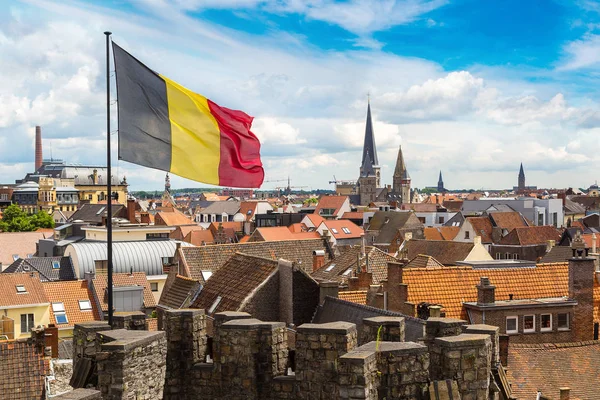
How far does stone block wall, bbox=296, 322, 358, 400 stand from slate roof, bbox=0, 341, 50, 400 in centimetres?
1087

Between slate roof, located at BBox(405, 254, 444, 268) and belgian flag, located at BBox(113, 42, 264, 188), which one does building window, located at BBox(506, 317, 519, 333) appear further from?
belgian flag, located at BBox(113, 42, 264, 188)

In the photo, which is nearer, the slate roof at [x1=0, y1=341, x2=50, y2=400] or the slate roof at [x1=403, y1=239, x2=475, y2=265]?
the slate roof at [x1=0, y1=341, x2=50, y2=400]

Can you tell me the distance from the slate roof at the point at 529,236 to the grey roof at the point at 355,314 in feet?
168

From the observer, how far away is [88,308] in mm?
37531

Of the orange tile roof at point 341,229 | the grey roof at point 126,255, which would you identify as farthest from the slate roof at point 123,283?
the orange tile roof at point 341,229

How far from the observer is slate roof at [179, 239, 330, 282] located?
32.0m

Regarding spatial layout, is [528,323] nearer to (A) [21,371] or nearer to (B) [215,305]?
(B) [215,305]

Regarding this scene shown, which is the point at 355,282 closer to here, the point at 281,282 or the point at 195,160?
the point at 281,282

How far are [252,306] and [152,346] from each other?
10.4 metres

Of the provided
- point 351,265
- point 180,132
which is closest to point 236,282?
point 180,132

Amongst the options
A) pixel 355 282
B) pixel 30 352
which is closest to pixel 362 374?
pixel 30 352

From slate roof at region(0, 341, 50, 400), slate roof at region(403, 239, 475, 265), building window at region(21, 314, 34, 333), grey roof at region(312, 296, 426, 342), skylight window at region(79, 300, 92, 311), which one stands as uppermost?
grey roof at region(312, 296, 426, 342)

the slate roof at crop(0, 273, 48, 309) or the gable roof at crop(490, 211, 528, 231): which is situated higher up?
the gable roof at crop(490, 211, 528, 231)

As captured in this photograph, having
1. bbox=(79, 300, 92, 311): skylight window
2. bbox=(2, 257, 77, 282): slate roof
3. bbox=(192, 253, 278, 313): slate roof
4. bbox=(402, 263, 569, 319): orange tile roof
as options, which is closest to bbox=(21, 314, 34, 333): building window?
bbox=(79, 300, 92, 311): skylight window
